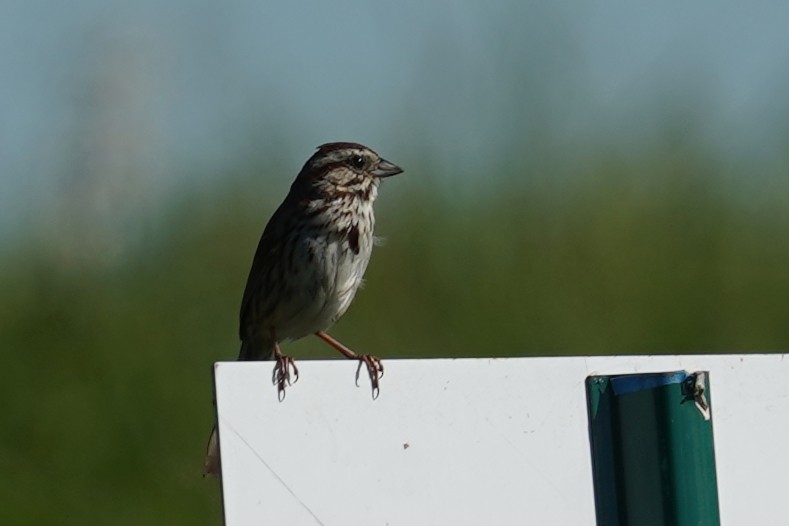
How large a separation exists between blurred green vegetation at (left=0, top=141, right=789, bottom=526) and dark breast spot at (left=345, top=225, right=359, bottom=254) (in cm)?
→ 155

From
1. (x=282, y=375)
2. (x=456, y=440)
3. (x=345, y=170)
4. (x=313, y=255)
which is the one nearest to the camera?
(x=282, y=375)

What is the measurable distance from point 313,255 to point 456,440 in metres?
2.04

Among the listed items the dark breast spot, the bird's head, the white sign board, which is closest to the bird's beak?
the bird's head

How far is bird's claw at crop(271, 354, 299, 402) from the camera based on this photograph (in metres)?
2.68

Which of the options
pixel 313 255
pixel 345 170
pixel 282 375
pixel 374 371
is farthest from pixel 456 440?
pixel 345 170

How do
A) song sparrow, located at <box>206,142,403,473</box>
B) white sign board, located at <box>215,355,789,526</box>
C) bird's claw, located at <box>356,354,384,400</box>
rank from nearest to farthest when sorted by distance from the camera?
white sign board, located at <box>215,355,789,526</box> < bird's claw, located at <box>356,354,384,400</box> < song sparrow, located at <box>206,142,403,473</box>

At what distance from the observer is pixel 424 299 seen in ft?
22.4

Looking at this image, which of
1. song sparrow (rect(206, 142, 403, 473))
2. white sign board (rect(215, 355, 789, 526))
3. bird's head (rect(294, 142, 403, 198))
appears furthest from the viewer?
bird's head (rect(294, 142, 403, 198))

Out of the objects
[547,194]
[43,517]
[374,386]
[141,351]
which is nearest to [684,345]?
[547,194]

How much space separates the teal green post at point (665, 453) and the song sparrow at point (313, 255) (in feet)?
6.26

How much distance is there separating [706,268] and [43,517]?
282cm

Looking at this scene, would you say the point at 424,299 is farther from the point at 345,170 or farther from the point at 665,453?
the point at 665,453

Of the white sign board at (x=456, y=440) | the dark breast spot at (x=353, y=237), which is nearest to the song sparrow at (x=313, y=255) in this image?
the dark breast spot at (x=353, y=237)

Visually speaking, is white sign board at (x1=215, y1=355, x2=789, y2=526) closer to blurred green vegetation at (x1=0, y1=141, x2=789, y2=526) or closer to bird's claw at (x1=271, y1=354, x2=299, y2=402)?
bird's claw at (x1=271, y1=354, x2=299, y2=402)
